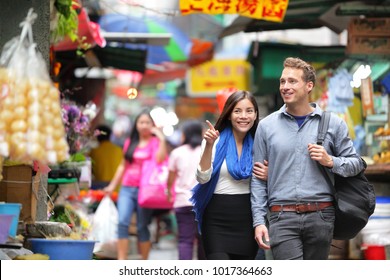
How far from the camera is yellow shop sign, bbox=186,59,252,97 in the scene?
78.1ft

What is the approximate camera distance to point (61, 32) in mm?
Result: 9578

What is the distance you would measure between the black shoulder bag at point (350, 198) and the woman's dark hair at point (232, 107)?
2.78 ft

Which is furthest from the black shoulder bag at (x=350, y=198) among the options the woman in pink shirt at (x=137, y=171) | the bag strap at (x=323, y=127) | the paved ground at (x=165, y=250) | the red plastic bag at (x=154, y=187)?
the paved ground at (x=165, y=250)

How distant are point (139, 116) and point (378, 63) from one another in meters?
3.18

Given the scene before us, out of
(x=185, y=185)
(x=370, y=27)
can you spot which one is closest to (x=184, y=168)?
(x=185, y=185)

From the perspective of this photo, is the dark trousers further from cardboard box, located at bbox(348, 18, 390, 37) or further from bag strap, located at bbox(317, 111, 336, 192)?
bag strap, located at bbox(317, 111, 336, 192)

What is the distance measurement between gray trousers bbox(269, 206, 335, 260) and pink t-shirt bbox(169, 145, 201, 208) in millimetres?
4215

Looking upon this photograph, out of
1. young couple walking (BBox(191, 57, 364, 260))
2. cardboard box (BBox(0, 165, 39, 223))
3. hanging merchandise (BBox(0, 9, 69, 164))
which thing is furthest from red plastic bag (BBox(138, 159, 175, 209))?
hanging merchandise (BBox(0, 9, 69, 164))

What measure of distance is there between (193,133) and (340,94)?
6.56 feet

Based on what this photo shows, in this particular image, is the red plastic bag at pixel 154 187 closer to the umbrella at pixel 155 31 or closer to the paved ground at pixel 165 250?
the paved ground at pixel 165 250

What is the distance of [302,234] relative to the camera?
7.02 meters

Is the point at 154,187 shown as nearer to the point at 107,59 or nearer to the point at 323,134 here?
Answer: the point at 107,59

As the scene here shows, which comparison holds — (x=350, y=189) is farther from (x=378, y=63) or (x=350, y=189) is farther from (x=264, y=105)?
(x=264, y=105)
